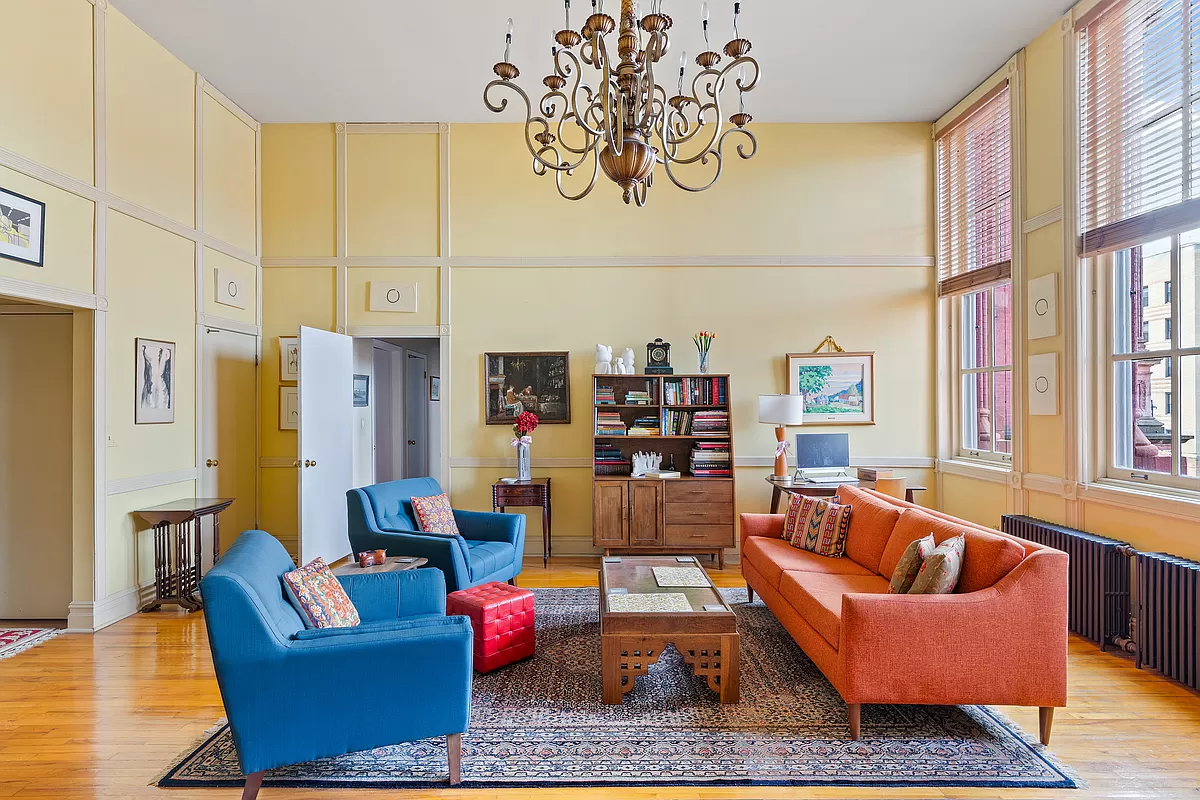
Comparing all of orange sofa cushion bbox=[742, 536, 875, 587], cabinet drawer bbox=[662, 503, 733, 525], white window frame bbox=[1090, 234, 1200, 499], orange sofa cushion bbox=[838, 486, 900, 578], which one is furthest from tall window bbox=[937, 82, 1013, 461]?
cabinet drawer bbox=[662, 503, 733, 525]

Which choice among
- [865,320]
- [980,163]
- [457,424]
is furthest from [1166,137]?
[457,424]

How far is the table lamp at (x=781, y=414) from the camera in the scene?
18.9ft

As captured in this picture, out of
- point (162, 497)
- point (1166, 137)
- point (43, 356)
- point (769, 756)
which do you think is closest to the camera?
point (769, 756)

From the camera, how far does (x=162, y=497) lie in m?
4.96

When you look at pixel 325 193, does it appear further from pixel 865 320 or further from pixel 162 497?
pixel 865 320

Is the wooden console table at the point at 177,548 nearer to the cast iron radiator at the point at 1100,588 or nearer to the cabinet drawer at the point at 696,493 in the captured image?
the cabinet drawer at the point at 696,493

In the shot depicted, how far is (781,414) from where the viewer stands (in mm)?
5789

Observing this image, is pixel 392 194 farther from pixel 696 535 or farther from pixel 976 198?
pixel 976 198

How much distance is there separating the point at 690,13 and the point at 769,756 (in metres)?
4.54

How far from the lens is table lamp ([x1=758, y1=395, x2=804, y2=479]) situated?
18.9 ft

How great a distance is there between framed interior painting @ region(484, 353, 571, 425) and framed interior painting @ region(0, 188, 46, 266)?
337 cm

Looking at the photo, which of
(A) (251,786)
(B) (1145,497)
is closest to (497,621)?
(A) (251,786)

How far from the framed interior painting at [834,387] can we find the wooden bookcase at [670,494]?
0.84 m

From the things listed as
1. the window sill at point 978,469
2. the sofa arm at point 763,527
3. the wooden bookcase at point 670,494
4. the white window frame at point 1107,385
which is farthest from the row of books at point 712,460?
the white window frame at point 1107,385
